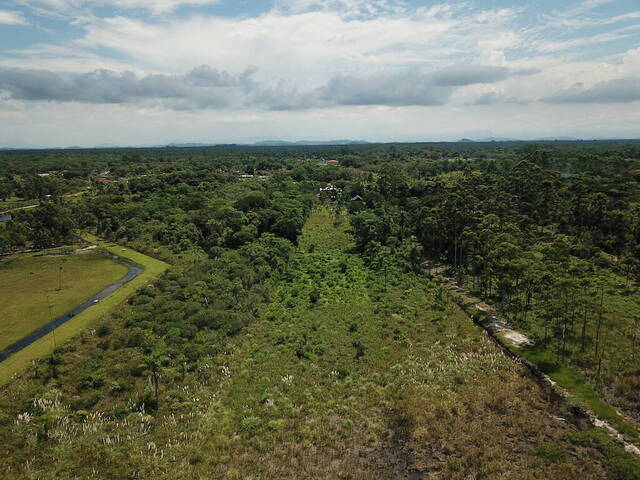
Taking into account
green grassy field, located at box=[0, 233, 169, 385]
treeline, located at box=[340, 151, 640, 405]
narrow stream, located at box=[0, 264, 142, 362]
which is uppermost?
treeline, located at box=[340, 151, 640, 405]

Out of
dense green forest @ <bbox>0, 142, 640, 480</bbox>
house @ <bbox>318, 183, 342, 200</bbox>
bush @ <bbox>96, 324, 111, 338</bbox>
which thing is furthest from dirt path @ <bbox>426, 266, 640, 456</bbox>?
house @ <bbox>318, 183, 342, 200</bbox>

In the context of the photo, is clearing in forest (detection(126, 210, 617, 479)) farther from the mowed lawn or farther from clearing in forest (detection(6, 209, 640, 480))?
the mowed lawn

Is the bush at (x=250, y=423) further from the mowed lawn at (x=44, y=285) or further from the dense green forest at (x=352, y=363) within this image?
the mowed lawn at (x=44, y=285)

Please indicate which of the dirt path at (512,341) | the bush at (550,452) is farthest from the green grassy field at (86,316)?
the dirt path at (512,341)

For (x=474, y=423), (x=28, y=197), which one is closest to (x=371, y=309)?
(x=474, y=423)

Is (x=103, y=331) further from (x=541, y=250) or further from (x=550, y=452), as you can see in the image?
(x=541, y=250)

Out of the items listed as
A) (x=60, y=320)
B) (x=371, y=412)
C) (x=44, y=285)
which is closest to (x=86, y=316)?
(x=60, y=320)

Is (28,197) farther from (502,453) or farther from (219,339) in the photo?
(502,453)
